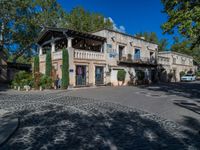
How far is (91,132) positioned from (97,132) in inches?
7.3

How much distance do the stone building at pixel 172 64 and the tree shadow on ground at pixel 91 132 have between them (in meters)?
28.2

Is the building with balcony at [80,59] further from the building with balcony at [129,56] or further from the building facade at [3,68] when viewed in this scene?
the building facade at [3,68]

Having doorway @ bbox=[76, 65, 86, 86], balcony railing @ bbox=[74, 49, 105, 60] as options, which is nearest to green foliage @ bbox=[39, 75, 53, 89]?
doorway @ bbox=[76, 65, 86, 86]

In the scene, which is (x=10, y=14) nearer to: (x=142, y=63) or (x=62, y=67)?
(x=62, y=67)

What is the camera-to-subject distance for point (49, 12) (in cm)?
3619

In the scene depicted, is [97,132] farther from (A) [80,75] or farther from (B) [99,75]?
(B) [99,75]

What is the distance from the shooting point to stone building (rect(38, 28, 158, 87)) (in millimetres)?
20797

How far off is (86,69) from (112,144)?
17.0 metres

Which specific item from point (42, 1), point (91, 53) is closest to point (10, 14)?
point (42, 1)

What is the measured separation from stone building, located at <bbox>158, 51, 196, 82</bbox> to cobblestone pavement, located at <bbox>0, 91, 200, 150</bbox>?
28.0 metres

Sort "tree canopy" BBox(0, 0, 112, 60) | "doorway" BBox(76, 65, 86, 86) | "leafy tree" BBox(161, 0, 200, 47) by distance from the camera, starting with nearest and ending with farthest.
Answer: "leafy tree" BBox(161, 0, 200, 47) → "doorway" BBox(76, 65, 86, 86) → "tree canopy" BBox(0, 0, 112, 60)

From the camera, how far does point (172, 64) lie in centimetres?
3719

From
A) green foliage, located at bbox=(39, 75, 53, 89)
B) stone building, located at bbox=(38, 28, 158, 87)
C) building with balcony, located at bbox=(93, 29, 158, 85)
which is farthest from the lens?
building with balcony, located at bbox=(93, 29, 158, 85)

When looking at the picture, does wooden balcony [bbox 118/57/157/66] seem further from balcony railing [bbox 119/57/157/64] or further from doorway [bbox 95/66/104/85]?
doorway [bbox 95/66/104/85]
